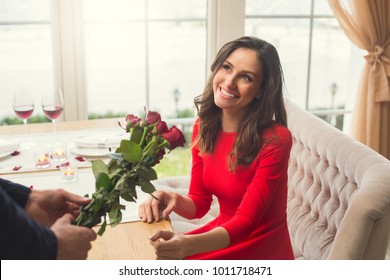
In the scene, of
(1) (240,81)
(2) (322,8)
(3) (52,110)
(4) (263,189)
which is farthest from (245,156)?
(2) (322,8)

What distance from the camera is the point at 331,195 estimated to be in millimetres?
2047

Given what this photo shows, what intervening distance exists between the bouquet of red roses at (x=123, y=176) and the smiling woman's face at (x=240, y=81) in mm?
478

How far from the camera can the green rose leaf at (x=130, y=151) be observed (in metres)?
1.37

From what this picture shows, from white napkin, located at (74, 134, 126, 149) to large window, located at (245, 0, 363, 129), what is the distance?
1.56 meters

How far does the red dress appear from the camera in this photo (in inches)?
70.3

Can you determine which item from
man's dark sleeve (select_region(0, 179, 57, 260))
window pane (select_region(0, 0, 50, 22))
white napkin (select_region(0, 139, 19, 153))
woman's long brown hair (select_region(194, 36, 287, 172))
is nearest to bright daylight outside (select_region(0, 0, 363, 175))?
window pane (select_region(0, 0, 50, 22))

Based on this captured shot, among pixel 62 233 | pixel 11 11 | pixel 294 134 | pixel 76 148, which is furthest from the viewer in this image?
pixel 11 11

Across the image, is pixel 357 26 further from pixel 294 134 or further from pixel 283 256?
pixel 283 256

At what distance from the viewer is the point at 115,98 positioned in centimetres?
342

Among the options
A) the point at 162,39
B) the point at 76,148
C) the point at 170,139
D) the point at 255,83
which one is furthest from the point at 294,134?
the point at 162,39

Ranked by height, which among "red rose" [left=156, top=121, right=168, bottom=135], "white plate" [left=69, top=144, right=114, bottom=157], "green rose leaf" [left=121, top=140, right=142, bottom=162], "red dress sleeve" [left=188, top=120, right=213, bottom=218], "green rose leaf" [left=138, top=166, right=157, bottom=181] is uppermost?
"red rose" [left=156, top=121, right=168, bottom=135]

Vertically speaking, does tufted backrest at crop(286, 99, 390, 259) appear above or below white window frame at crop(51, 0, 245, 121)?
below

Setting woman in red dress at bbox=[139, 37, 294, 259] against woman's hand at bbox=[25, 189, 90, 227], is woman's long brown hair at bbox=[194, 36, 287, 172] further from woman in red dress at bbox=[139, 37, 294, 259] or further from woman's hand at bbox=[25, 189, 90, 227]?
woman's hand at bbox=[25, 189, 90, 227]

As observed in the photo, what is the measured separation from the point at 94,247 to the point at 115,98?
77.9 inches
